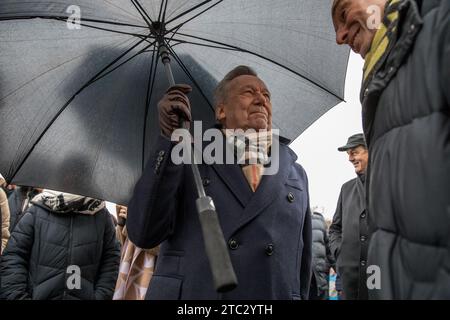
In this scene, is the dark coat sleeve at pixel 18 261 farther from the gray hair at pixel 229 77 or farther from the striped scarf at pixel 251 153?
the striped scarf at pixel 251 153

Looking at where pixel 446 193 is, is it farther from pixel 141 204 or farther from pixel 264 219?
pixel 141 204

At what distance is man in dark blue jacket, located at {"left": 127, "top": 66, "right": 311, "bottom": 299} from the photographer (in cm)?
188

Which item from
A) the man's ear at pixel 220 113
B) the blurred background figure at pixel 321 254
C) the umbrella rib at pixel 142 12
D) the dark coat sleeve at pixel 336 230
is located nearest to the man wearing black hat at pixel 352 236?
the dark coat sleeve at pixel 336 230

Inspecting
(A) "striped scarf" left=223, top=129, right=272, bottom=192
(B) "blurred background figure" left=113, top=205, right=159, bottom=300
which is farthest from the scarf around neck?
(A) "striped scarf" left=223, top=129, right=272, bottom=192

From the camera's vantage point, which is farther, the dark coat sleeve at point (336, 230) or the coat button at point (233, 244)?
the dark coat sleeve at point (336, 230)

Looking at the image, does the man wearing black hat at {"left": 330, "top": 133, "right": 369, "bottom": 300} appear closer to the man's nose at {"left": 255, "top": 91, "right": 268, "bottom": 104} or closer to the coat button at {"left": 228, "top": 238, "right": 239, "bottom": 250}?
the man's nose at {"left": 255, "top": 91, "right": 268, "bottom": 104}

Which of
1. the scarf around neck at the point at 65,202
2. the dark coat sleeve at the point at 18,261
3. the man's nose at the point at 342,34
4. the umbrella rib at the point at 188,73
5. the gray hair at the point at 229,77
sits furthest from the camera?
the scarf around neck at the point at 65,202

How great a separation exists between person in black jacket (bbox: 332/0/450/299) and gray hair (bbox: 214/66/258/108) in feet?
3.66

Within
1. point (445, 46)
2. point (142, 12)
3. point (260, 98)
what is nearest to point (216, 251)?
point (445, 46)

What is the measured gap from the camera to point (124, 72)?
8.61 ft

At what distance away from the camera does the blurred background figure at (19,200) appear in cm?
466

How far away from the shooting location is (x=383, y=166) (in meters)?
1.30

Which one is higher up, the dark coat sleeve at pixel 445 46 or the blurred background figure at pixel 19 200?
the blurred background figure at pixel 19 200

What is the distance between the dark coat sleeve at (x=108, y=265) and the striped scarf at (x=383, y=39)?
3.06 metres
